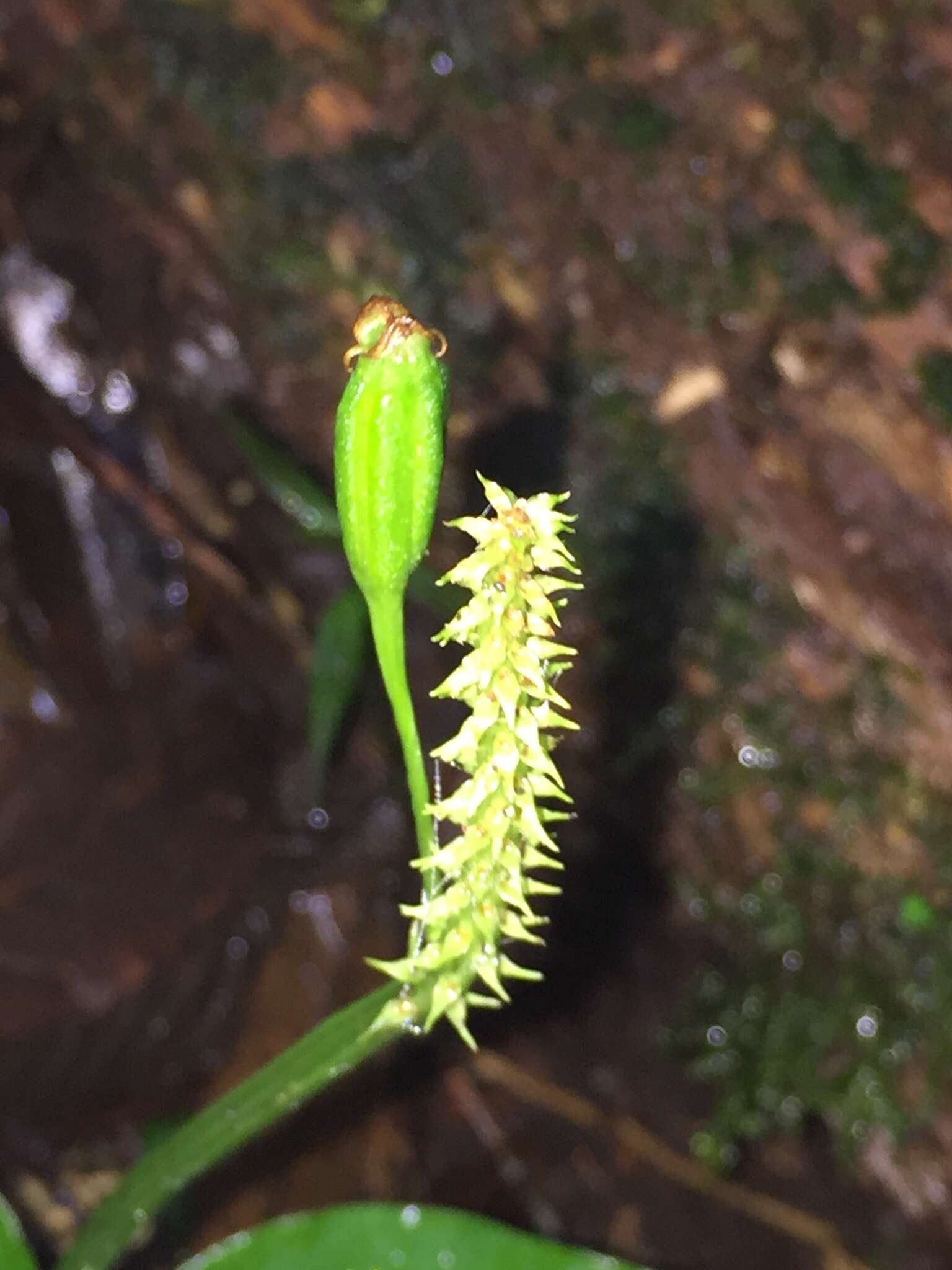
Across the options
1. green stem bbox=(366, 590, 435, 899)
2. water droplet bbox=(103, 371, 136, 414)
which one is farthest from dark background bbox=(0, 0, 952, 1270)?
green stem bbox=(366, 590, 435, 899)

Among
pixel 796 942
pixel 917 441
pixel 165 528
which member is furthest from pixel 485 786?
pixel 165 528

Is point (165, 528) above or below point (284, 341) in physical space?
below

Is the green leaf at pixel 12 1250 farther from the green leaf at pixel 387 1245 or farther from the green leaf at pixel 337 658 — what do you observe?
the green leaf at pixel 337 658

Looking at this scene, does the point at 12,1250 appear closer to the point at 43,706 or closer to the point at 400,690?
the point at 400,690

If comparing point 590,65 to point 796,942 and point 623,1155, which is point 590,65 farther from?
point 623,1155

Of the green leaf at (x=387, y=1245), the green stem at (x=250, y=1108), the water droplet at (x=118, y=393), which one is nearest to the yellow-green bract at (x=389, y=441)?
the green stem at (x=250, y=1108)

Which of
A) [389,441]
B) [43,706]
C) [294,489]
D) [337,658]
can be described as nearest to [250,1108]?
[389,441]
